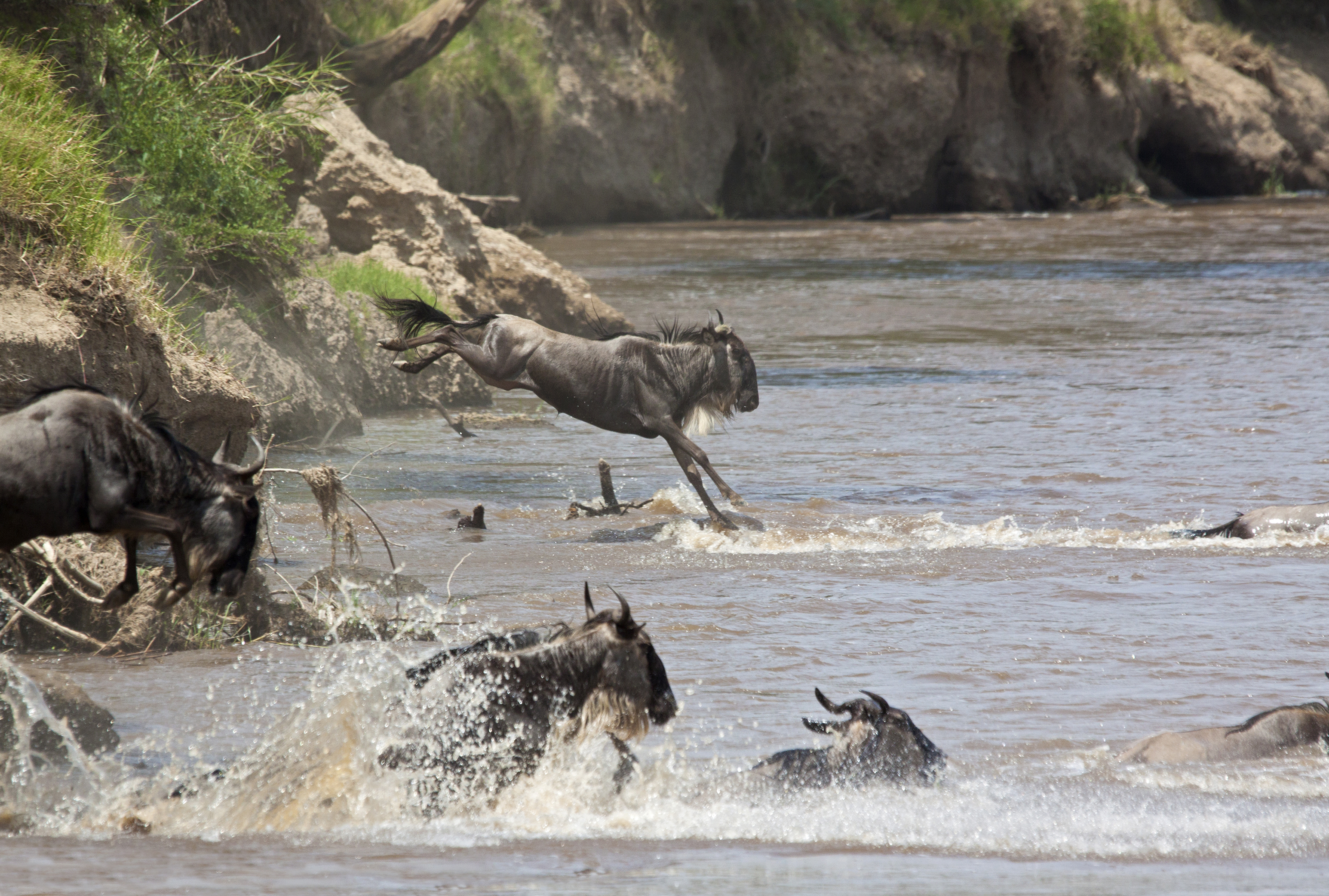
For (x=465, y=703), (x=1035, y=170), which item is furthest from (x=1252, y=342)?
(x=1035, y=170)

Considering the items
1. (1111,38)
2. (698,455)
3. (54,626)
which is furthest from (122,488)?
(1111,38)

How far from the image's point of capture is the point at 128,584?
12.4ft

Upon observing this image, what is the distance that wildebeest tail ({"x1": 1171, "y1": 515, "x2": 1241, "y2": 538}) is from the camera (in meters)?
7.62

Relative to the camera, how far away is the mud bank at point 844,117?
28203 mm

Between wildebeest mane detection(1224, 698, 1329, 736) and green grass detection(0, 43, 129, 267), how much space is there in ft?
16.7

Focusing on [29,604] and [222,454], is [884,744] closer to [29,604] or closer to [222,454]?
[222,454]

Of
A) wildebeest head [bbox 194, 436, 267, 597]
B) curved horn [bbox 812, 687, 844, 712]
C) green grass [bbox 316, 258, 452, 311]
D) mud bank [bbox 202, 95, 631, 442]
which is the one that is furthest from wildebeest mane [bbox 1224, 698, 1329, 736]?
green grass [bbox 316, 258, 452, 311]

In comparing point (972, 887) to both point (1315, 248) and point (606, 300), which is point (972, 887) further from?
point (1315, 248)

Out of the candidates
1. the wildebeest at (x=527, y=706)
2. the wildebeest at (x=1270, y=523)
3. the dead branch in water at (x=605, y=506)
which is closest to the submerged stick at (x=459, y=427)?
the dead branch in water at (x=605, y=506)

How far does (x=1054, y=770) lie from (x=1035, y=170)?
1279 inches

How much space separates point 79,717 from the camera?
4.76 meters

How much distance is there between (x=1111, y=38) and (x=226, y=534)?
35.6 metres

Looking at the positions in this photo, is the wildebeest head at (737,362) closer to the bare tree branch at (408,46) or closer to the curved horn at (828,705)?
the curved horn at (828,705)

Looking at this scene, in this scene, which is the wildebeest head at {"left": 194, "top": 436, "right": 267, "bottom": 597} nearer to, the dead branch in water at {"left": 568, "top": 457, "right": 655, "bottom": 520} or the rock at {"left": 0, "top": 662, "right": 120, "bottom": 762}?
the rock at {"left": 0, "top": 662, "right": 120, "bottom": 762}
